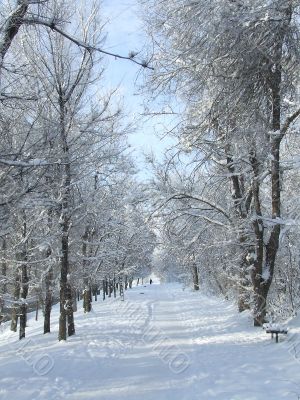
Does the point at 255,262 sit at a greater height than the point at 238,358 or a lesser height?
greater

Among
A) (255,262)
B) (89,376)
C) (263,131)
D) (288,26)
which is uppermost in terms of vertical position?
(288,26)

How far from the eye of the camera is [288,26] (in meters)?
7.19

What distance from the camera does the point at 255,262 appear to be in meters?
17.0

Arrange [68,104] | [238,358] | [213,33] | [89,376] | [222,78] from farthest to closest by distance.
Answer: [68,104], [238,358], [89,376], [222,78], [213,33]

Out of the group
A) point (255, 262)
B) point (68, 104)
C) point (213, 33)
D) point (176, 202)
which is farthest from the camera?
point (176, 202)

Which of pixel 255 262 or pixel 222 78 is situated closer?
pixel 222 78

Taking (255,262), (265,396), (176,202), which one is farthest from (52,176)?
(176,202)

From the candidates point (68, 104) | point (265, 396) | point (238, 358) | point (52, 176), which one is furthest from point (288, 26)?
point (68, 104)

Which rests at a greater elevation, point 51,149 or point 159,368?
point 51,149

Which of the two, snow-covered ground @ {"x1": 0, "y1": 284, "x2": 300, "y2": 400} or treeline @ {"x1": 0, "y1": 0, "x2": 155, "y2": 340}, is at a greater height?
treeline @ {"x1": 0, "y1": 0, "x2": 155, "y2": 340}

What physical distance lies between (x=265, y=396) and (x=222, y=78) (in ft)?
17.0

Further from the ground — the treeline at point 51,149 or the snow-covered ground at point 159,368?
the treeline at point 51,149

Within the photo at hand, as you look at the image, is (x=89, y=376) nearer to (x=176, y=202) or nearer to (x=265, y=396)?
(x=265, y=396)

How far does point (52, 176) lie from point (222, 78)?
12.7ft
